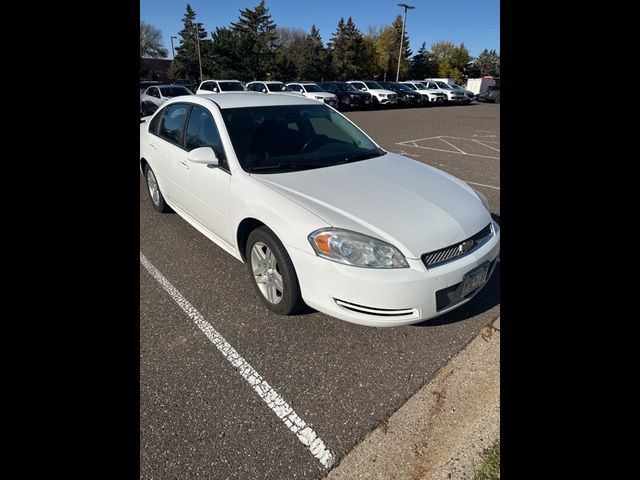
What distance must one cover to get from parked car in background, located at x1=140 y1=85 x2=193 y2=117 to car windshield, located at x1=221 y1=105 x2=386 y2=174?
1406 cm

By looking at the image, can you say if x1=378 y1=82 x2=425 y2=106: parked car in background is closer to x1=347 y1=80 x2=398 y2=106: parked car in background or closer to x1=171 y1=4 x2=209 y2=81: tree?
x1=347 y1=80 x2=398 y2=106: parked car in background

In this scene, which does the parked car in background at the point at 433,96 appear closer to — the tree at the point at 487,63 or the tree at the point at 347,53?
the tree at the point at 347,53

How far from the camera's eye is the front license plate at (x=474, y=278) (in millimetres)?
2342

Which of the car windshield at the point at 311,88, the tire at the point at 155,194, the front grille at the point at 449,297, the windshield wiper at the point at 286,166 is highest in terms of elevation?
the car windshield at the point at 311,88

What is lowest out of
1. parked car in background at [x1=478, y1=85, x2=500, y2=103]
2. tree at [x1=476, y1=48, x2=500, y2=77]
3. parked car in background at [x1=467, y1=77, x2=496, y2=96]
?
parked car in background at [x1=478, y1=85, x2=500, y2=103]

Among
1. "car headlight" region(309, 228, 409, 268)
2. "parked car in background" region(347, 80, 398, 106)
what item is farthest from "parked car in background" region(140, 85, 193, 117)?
"car headlight" region(309, 228, 409, 268)

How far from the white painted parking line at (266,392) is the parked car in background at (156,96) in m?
15.2

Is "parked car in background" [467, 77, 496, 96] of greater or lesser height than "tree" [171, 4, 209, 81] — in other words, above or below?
below

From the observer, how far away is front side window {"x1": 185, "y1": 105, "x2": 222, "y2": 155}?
3197mm

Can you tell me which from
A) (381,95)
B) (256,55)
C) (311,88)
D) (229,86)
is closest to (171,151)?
(229,86)

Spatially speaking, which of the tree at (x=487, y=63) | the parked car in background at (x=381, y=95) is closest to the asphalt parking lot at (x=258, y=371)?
the parked car in background at (x=381, y=95)

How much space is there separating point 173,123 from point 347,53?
53.3 metres

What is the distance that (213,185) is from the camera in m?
3.08
